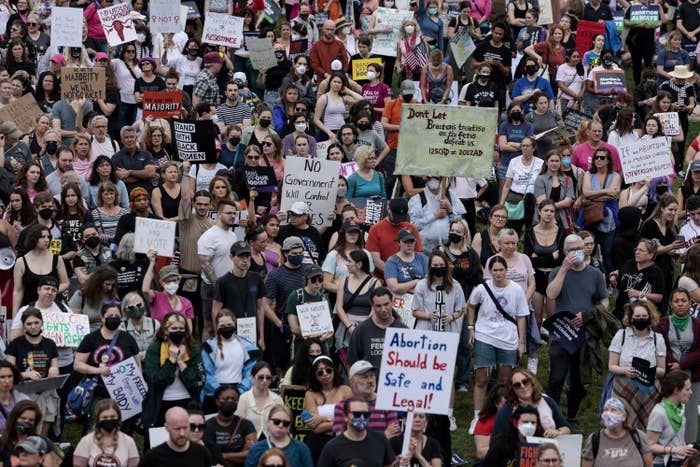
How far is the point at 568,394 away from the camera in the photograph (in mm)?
18062

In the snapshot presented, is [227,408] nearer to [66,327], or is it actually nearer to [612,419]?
[66,327]

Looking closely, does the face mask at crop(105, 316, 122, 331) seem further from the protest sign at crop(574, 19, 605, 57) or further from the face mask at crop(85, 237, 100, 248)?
the protest sign at crop(574, 19, 605, 57)

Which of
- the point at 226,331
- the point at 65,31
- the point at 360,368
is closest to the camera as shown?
the point at 360,368

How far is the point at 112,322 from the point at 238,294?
5.80ft

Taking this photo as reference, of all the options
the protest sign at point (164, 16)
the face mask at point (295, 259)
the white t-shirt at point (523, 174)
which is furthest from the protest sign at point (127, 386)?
the protest sign at point (164, 16)

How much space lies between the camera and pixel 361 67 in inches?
1038

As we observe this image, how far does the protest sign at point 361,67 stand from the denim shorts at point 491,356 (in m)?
Result: 9.54

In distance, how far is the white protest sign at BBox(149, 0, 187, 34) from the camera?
2712 cm

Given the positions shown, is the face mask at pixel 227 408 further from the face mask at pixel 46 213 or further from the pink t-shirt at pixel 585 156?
the pink t-shirt at pixel 585 156

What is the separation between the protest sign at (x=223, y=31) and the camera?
89.9 ft

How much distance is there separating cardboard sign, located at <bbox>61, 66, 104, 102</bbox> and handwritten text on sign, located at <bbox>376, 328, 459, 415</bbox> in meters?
9.85

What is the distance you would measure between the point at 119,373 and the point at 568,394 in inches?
176

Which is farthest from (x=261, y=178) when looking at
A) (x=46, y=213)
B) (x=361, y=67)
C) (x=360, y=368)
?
(x=361, y=67)

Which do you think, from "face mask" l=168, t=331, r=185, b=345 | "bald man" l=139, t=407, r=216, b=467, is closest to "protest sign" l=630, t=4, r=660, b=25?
"face mask" l=168, t=331, r=185, b=345
